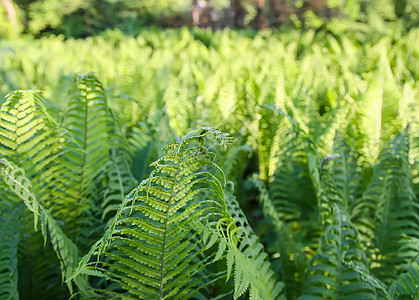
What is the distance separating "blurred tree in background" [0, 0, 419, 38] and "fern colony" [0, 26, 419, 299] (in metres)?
6.63

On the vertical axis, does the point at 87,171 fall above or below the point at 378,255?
above

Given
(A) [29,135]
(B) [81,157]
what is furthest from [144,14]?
(A) [29,135]

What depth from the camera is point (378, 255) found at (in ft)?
4.58

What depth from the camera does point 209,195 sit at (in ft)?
4.59

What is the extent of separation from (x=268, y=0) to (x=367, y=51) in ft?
21.2

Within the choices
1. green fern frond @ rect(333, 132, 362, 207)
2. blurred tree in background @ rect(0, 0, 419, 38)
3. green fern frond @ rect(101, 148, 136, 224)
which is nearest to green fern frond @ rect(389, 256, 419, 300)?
green fern frond @ rect(333, 132, 362, 207)

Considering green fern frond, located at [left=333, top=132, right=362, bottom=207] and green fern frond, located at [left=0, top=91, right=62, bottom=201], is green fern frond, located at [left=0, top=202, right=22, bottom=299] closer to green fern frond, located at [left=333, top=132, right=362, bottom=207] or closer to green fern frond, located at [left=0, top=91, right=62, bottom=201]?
green fern frond, located at [left=0, top=91, right=62, bottom=201]

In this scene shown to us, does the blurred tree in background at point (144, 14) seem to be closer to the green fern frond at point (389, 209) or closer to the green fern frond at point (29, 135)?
the green fern frond at point (389, 209)

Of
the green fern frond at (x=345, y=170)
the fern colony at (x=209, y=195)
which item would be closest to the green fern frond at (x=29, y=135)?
the fern colony at (x=209, y=195)

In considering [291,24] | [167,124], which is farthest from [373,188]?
[291,24]

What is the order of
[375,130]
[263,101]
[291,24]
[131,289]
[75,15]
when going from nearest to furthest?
[131,289], [375,130], [263,101], [291,24], [75,15]

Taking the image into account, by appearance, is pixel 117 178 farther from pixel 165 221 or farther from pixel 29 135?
pixel 165 221

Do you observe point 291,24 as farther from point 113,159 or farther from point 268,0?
point 113,159

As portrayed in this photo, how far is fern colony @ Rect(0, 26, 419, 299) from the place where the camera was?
954 millimetres
